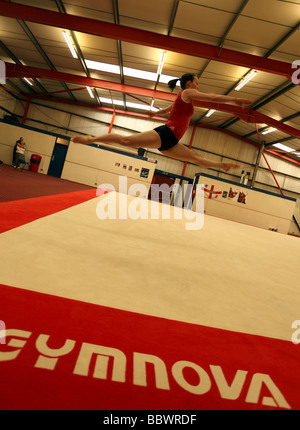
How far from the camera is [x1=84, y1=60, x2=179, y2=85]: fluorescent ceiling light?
1341 centimetres

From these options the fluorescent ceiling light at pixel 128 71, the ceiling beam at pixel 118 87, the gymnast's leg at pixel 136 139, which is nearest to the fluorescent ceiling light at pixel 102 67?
the fluorescent ceiling light at pixel 128 71

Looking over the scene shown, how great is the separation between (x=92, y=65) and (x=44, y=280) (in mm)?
15385

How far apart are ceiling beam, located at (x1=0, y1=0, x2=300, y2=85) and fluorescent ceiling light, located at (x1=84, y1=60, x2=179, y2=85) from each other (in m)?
4.14

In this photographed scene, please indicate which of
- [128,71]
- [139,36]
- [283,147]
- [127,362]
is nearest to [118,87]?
[128,71]

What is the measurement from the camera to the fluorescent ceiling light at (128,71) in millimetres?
13414

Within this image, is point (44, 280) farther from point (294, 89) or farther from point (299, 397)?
point (294, 89)

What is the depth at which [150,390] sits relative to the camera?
29.2 inches

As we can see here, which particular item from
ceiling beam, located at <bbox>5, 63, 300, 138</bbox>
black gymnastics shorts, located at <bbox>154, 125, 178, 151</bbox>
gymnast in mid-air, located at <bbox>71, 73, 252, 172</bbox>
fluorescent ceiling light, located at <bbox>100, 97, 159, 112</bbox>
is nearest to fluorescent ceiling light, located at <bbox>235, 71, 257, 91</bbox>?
ceiling beam, located at <bbox>5, 63, 300, 138</bbox>

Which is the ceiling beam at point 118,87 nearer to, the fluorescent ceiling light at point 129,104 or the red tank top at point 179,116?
the fluorescent ceiling light at point 129,104

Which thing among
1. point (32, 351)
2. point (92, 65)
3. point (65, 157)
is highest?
point (92, 65)

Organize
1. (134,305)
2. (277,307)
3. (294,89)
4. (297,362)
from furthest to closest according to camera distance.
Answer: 1. (294,89)
2. (277,307)
3. (134,305)
4. (297,362)

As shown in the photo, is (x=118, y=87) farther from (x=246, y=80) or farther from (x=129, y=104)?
(x=246, y=80)
